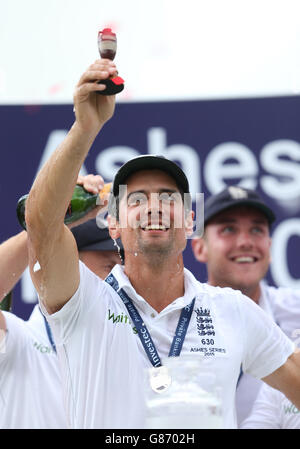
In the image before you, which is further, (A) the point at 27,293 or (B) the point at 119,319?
(A) the point at 27,293

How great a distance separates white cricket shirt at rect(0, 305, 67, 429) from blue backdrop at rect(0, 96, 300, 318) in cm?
Result: 152

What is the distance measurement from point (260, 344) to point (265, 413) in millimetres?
832

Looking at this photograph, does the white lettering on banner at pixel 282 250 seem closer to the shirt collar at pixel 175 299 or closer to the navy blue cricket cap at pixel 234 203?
the navy blue cricket cap at pixel 234 203

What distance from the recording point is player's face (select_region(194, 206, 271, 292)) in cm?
330

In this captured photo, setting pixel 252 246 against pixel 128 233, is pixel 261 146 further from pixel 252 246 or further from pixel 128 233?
pixel 128 233

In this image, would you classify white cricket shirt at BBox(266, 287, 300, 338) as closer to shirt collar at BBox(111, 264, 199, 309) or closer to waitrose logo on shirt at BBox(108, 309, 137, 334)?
shirt collar at BBox(111, 264, 199, 309)

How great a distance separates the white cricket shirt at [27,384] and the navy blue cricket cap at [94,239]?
16.4 inches

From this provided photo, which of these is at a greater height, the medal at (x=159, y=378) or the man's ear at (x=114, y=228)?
the man's ear at (x=114, y=228)

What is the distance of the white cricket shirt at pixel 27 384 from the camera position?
8.61ft

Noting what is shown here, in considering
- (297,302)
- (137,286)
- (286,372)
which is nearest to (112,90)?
(137,286)

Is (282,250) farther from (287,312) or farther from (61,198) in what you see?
(61,198)

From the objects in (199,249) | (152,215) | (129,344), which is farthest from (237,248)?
(129,344)

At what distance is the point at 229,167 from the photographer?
4.11 m

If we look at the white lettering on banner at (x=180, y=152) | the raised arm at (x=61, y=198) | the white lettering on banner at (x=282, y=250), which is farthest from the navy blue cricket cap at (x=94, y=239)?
the white lettering on banner at (x=282, y=250)
